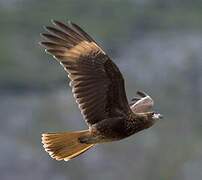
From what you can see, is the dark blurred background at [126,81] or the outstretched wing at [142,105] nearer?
the outstretched wing at [142,105]

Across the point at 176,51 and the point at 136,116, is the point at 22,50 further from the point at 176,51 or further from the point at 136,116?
the point at 136,116

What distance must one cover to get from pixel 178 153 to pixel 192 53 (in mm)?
4953

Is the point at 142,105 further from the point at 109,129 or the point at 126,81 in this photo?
the point at 126,81

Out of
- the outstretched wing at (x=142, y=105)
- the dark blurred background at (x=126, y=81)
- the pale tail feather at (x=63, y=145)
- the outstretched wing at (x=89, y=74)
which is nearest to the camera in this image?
the outstretched wing at (x=89, y=74)

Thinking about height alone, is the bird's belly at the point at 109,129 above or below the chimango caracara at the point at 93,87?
below

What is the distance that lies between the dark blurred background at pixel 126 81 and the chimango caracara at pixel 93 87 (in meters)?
15.9

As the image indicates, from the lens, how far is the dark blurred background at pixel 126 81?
85.1 ft

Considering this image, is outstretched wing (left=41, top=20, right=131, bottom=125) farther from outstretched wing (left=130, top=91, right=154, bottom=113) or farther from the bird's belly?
outstretched wing (left=130, top=91, right=154, bottom=113)

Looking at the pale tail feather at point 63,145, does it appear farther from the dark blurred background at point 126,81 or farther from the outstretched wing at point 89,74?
the dark blurred background at point 126,81

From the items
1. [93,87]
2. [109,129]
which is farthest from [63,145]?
[93,87]

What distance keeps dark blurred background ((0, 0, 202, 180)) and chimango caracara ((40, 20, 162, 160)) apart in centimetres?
1594

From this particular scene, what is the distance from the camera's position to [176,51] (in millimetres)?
31109

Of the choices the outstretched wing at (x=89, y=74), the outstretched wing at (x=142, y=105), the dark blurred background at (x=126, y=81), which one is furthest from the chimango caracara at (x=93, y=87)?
the dark blurred background at (x=126, y=81)

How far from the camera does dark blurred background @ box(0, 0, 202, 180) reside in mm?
25953
